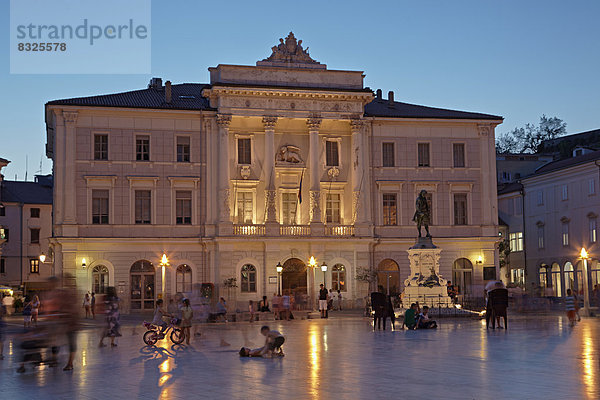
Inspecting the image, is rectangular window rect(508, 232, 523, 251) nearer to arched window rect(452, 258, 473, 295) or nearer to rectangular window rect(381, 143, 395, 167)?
arched window rect(452, 258, 473, 295)

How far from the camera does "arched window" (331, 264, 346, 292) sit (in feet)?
170

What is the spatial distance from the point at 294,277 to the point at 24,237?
3829 cm

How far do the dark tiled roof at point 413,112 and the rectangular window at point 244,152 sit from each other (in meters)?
8.16

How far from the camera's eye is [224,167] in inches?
1984

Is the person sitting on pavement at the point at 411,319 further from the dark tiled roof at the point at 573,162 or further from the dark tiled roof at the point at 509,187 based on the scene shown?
the dark tiled roof at the point at 509,187

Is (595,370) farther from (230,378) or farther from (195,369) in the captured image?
(195,369)

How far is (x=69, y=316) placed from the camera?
17.4m

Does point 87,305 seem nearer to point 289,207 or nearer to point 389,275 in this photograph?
point 289,207

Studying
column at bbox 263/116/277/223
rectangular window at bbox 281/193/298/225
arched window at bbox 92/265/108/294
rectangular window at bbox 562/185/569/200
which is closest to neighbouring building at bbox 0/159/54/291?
arched window at bbox 92/265/108/294

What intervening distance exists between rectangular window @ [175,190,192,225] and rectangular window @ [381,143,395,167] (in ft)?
42.5

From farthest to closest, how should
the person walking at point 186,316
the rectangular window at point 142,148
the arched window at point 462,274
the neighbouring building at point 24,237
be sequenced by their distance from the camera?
the neighbouring building at point 24,237
the arched window at point 462,274
the rectangular window at point 142,148
the person walking at point 186,316

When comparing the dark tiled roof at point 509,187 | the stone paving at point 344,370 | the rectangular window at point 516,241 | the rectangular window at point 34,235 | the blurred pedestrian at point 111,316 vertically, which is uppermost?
the dark tiled roof at point 509,187

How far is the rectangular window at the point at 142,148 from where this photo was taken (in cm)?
5030

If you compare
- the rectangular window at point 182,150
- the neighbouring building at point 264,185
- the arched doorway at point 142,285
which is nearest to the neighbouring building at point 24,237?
the neighbouring building at point 264,185
